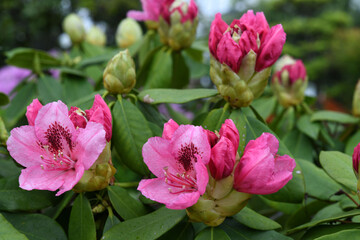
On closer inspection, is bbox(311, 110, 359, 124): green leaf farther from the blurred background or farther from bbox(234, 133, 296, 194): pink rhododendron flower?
the blurred background

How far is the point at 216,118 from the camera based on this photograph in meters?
0.76

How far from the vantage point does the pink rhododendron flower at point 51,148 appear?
61 cm

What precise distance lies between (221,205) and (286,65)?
32.6 inches

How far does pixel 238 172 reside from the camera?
0.59m

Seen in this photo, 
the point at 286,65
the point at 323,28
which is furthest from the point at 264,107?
the point at 323,28

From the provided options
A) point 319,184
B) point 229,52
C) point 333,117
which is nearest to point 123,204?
point 229,52

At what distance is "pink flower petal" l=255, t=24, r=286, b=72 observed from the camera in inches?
28.0

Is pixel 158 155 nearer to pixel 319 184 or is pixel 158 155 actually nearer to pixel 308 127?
pixel 319 184

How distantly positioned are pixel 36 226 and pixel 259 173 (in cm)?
41

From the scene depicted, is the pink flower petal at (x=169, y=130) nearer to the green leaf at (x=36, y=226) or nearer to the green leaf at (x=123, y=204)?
the green leaf at (x=123, y=204)

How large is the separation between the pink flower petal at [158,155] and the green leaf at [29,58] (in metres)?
0.77

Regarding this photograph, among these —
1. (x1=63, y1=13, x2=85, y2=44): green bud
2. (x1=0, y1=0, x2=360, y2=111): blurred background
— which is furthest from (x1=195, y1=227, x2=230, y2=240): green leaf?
(x1=0, y1=0, x2=360, y2=111): blurred background

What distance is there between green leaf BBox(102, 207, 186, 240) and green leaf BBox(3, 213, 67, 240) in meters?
0.11

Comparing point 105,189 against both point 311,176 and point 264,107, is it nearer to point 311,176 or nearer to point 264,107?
point 311,176
